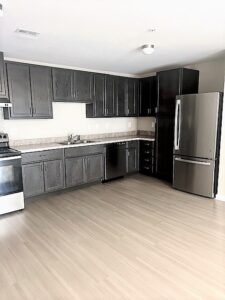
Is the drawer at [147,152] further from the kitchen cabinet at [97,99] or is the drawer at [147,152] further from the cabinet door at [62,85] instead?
the cabinet door at [62,85]

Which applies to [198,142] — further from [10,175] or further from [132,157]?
[10,175]

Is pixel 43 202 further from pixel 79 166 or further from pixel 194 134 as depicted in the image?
pixel 194 134

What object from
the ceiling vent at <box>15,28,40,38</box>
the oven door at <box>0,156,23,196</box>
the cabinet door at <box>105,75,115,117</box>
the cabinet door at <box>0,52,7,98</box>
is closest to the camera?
the ceiling vent at <box>15,28,40,38</box>

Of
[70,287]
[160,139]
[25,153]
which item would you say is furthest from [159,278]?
[160,139]

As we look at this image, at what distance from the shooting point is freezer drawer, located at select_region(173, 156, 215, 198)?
380cm

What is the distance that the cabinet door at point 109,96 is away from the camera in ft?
16.2

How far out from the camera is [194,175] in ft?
13.0

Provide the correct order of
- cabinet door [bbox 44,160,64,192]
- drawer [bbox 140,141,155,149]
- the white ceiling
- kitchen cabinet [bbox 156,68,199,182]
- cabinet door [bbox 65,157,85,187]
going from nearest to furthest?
1. the white ceiling
2. cabinet door [bbox 44,160,64,192]
3. cabinet door [bbox 65,157,85,187]
4. kitchen cabinet [bbox 156,68,199,182]
5. drawer [bbox 140,141,155,149]

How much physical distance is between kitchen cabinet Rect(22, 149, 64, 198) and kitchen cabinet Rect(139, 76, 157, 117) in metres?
2.42

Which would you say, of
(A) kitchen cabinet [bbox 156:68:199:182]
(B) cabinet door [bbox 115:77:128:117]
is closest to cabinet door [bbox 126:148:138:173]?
(A) kitchen cabinet [bbox 156:68:199:182]

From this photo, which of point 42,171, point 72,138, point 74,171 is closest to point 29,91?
point 72,138

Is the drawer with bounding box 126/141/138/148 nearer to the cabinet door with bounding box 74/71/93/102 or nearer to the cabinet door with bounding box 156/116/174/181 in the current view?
the cabinet door with bounding box 156/116/174/181

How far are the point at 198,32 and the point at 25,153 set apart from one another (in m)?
3.00

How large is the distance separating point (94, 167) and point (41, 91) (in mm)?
1752
